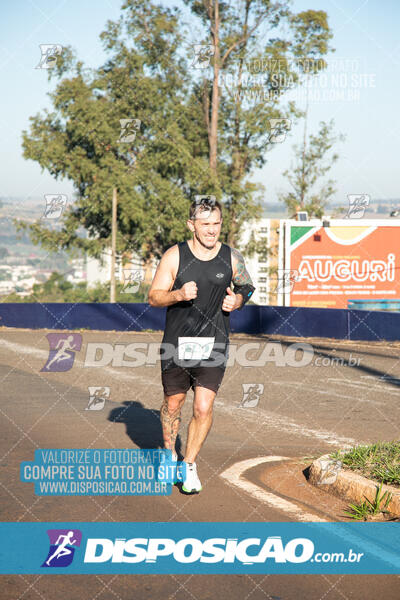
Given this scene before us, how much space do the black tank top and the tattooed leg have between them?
292 mm

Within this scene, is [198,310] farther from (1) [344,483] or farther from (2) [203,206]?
(1) [344,483]

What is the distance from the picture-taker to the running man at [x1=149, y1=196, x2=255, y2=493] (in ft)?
18.3

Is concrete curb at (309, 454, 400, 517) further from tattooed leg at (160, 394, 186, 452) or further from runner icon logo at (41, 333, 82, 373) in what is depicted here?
runner icon logo at (41, 333, 82, 373)

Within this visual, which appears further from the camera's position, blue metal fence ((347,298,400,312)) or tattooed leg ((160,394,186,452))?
blue metal fence ((347,298,400,312))

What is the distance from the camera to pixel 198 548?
15.0 ft

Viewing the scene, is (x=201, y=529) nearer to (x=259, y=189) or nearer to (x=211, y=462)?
(x=211, y=462)

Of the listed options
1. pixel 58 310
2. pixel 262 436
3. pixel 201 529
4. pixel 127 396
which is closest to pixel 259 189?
pixel 58 310

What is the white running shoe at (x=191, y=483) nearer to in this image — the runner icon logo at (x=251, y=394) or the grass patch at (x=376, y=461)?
the grass patch at (x=376, y=461)

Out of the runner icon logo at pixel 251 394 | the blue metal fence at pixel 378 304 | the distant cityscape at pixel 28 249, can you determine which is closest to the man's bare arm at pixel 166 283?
the runner icon logo at pixel 251 394

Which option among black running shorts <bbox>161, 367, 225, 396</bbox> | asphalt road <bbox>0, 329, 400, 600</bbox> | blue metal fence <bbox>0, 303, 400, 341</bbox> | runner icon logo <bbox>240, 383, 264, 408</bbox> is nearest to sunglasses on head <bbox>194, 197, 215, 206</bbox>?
black running shorts <bbox>161, 367, 225, 396</bbox>

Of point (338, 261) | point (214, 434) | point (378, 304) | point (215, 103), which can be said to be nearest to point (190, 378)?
point (214, 434)

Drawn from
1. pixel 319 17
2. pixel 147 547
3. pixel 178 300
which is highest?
pixel 319 17

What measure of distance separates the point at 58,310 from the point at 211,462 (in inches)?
807

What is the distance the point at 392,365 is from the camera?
1622 centimetres
